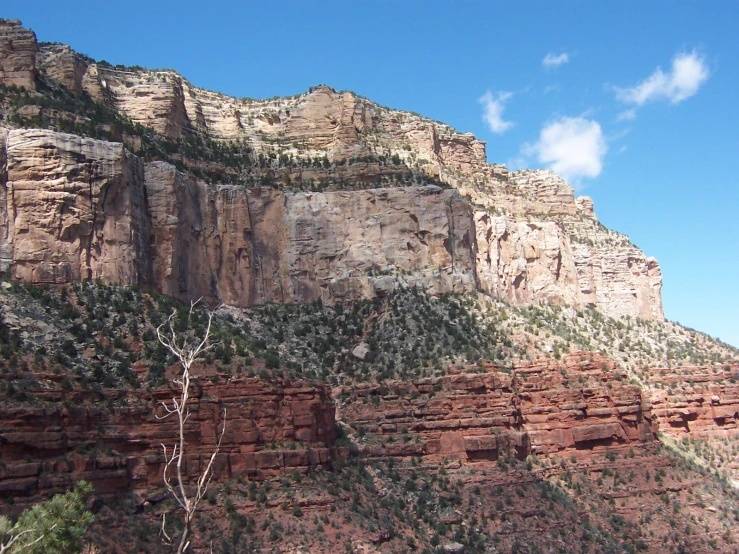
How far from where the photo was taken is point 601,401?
2692 inches

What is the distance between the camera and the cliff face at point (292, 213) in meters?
60.2

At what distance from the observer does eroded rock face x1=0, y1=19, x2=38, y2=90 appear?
67500 millimetres

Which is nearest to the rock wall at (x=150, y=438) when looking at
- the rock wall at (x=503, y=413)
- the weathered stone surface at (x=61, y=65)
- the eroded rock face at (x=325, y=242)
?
the rock wall at (x=503, y=413)

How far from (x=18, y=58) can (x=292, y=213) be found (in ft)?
76.9

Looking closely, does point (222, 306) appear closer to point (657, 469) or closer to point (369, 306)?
point (369, 306)

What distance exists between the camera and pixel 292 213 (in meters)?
78.6

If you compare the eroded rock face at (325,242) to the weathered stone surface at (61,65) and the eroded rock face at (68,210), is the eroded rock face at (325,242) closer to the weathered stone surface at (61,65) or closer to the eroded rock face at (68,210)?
the eroded rock face at (68,210)

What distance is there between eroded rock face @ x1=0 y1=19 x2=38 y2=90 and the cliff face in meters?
0.10

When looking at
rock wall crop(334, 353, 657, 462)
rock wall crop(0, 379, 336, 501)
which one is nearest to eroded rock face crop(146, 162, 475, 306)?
rock wall crop(334, 353, 657, 462)

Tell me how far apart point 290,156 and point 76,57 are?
760 inches

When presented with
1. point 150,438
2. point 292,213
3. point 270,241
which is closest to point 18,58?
point 270,241

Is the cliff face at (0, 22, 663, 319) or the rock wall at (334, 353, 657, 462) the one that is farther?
the rock wall at (334, 353, 657, 462)

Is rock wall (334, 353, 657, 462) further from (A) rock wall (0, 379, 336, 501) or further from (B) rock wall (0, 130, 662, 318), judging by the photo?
(B) rock wall (0, 130, 662, 318)

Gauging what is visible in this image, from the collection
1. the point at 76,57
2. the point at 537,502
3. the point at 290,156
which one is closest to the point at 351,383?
the point at 537,502
